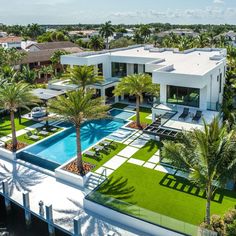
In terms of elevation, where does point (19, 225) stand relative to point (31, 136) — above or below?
below

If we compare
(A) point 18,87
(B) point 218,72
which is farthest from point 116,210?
(B) point 218,72

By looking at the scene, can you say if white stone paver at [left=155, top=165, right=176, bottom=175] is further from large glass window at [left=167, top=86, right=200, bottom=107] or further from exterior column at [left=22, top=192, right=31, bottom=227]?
exterior column at [left=22, top=192, right=31, bottom=227]

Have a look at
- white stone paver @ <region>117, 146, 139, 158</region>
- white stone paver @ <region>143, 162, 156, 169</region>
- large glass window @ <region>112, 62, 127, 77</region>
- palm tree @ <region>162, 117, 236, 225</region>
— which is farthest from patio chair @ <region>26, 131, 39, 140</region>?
palm tree @ <region>162, 117, 236, 225</region>

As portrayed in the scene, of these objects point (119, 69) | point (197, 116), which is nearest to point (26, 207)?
point (197, 116)

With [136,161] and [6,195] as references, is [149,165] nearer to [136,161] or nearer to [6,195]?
[136,161]

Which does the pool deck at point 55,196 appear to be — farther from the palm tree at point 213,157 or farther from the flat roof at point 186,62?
the flat roof at point 186,62
